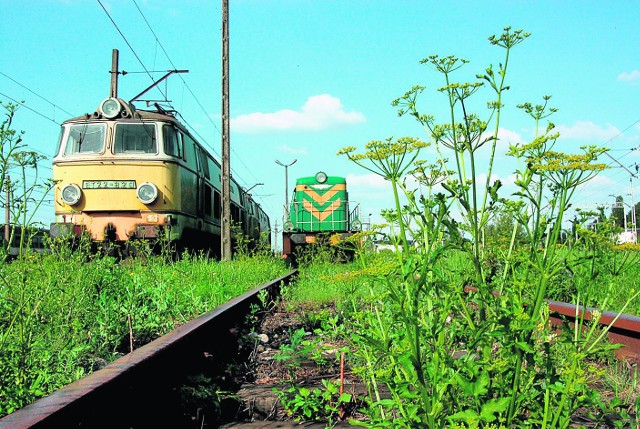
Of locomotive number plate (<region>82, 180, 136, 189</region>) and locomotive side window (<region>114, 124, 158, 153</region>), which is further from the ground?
locomotive side window (<region>114, 124, 158, 153</region>)

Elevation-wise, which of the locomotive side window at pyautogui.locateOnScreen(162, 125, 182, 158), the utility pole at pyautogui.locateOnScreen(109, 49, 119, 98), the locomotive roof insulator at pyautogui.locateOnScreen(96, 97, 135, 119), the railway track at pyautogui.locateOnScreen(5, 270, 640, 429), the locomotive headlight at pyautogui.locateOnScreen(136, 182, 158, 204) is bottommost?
the railway track at pyautogui.locateOnScreen(5, 270, 640, 429)

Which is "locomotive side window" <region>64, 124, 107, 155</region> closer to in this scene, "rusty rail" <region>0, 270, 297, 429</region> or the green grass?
the green grass

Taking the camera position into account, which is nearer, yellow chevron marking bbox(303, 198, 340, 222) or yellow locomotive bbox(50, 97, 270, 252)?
Result: yellow locomotive bbox(50, 97, 270, 252)

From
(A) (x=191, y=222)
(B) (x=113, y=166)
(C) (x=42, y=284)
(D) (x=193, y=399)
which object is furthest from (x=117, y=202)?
(D) (x=193, y=399)

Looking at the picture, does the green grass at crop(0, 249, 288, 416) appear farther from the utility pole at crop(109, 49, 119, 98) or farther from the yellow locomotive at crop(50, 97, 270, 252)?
the utility pole at crop(109, 49, 119, 98)

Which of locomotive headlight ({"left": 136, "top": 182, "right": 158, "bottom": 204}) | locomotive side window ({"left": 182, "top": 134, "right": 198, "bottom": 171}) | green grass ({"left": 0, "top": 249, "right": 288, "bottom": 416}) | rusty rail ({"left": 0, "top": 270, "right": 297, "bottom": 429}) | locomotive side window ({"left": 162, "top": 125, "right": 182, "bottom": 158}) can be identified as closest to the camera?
rusty rail ({"left": 0, "top": 270, "right": 297, "bottom": 429})

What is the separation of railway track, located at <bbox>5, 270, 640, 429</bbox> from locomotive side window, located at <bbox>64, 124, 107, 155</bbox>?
8268mm

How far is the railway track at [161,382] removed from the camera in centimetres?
198

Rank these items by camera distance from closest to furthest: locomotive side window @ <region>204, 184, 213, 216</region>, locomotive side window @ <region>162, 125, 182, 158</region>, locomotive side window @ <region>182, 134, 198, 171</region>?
locomotive side window @ <region>162, 125, 182, 158</region>
locomotive side window @ <region>182, 134, 198, 171</region>
locomotive side window @ <region>204, 184, 213, 216</region>

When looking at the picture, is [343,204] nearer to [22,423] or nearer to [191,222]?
[191,222]

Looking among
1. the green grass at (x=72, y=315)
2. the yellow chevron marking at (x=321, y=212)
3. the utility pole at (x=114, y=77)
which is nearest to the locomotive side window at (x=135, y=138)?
the green grass at (x=72, y=315)

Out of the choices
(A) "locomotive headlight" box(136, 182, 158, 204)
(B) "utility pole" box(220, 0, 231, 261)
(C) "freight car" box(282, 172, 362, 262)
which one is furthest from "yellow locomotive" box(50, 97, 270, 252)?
(C) "freight car" box(282, 172, 362, 262)

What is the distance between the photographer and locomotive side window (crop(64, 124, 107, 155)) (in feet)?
39.9

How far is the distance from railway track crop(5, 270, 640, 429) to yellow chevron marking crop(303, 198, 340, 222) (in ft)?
44.7
